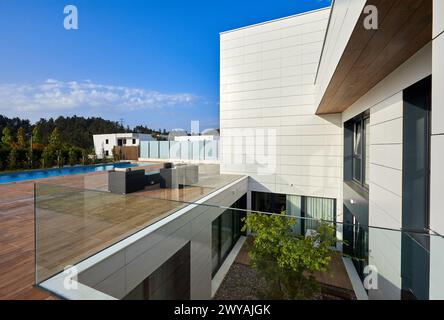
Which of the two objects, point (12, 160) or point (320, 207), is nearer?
point (320, 207)

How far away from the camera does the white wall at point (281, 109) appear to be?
7.06m

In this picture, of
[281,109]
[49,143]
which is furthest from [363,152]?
[49,143]

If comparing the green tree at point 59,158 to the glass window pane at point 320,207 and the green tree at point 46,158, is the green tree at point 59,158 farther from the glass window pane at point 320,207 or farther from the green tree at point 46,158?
the glass window pane at point 320,207

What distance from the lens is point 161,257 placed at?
3.15m

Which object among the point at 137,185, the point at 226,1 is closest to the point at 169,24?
the point at 226,1

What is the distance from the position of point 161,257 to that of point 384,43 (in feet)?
13.2

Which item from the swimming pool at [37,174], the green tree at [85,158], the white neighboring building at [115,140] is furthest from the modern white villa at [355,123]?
the white neighboring building at [115,140]

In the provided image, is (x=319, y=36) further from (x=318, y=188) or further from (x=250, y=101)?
(x=318, y=188)

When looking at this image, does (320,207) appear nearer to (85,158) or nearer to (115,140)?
(85,158)

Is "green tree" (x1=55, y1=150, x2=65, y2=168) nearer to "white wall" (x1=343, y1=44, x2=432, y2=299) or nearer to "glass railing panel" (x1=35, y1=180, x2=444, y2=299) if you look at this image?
"glass railing panel" (x1=35, y1=180, x2=444, y2=299)

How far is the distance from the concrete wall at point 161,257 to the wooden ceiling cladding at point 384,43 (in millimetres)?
2632

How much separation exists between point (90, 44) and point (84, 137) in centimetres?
2457

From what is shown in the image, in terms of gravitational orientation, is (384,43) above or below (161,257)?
above

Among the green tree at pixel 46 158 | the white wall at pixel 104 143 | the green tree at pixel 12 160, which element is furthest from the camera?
the white wall at pixel 104 143
